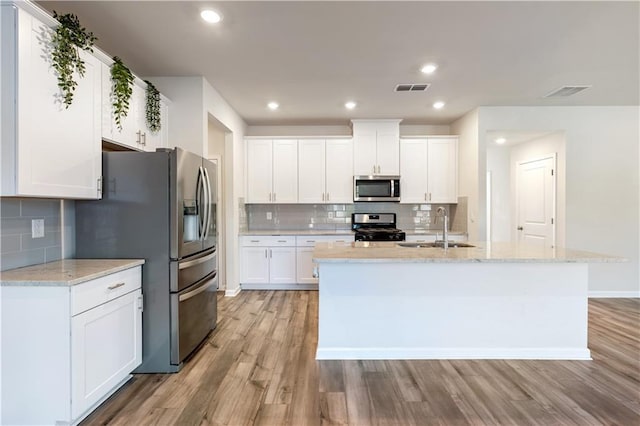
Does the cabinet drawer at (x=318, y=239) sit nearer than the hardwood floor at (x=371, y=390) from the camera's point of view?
No

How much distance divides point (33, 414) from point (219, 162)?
11.9ft

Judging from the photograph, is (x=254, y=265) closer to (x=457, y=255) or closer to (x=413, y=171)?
(x=413, y=171)

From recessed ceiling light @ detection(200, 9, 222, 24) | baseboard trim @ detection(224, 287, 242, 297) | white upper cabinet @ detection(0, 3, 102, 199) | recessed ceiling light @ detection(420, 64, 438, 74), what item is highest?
recessed ceiling light @ detection(420, 64, 438, 74)

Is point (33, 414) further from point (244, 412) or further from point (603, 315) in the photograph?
point (603, 315)

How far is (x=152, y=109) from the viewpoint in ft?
10.1

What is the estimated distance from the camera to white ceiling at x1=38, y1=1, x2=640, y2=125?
229 centimetres

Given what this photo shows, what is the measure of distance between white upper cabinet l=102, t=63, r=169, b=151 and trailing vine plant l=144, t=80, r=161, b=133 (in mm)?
38

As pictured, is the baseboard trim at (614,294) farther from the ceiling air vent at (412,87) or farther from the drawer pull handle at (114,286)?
the drawer pull handle at (114,286)

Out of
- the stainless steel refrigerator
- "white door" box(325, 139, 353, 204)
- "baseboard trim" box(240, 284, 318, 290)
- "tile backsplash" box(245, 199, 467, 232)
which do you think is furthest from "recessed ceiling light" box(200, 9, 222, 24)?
"baseboard trim" box(240, 284, 318, 290)

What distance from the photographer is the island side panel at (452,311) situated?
108 inches

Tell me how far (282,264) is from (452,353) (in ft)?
9.06

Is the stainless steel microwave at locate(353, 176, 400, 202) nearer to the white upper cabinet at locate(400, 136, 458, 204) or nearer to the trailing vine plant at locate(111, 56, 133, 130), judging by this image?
the white upper cabinet at locate(400, 136, 458, 204)

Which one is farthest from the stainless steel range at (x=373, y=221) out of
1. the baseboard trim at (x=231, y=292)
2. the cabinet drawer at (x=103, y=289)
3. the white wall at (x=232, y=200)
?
the cabinet drawer at (x=103, y=289)

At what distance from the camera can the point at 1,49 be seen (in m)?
1.75
